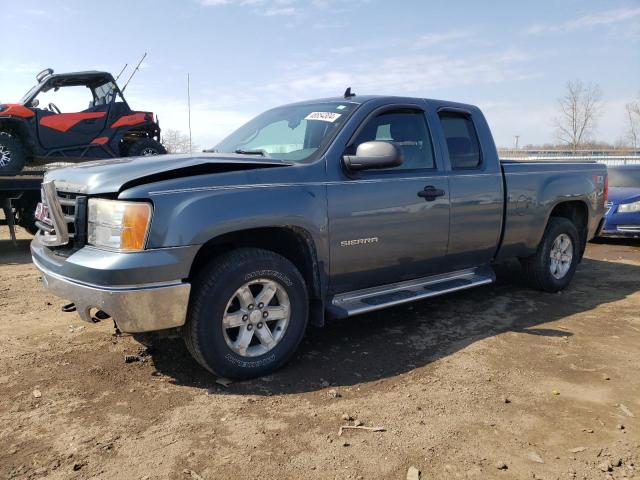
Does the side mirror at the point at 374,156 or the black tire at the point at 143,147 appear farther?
the black tire at the point at 143,147

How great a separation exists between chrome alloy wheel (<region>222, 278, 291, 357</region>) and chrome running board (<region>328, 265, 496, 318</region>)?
1.49ft

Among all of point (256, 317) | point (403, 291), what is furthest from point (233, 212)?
point (403, 291)

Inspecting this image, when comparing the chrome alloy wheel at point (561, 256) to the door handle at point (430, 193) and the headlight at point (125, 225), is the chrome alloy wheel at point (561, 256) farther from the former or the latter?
the headlight at point (125, 225)

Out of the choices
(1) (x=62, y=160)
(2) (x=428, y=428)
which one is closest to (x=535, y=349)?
(2) (x=428, y=428)

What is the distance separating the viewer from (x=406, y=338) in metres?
4.24

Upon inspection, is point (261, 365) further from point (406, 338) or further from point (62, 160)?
point (62, 160)

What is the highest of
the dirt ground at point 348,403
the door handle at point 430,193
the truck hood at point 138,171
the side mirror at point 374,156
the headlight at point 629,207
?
the side mirror at point 374,156

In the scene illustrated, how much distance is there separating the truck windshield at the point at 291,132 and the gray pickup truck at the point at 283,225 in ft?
→ 0.05

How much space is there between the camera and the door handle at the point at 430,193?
13.7 feet

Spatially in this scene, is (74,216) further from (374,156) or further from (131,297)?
(374,156)

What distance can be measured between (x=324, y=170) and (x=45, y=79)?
34.2ft

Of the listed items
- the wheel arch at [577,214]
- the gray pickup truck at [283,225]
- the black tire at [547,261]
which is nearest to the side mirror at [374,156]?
the gray pickup truck at [283,225]

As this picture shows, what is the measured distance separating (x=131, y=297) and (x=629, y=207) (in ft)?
29.0

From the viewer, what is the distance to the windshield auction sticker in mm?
4039
